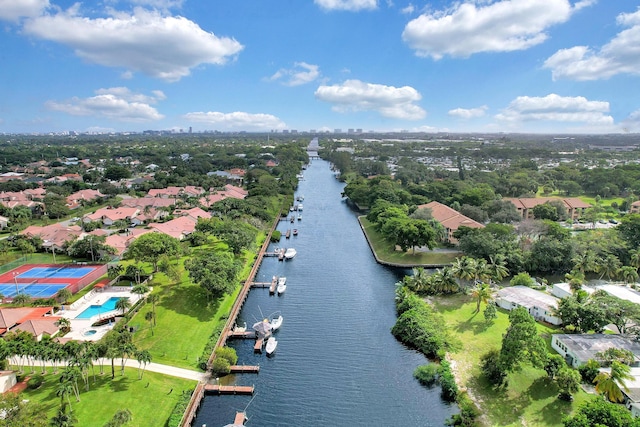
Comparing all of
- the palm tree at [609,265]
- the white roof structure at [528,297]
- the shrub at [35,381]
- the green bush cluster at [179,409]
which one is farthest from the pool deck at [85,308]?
the palm tree at [609,265]

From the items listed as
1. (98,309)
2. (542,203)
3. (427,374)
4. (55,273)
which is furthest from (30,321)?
(542,203)

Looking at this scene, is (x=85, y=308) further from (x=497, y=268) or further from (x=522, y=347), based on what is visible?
(x=497, y=268)

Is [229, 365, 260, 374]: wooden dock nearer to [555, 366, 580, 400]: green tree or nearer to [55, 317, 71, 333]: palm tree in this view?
[55, 317, 71, 333]: palm tree

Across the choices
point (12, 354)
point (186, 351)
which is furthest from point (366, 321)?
point (12, 354)

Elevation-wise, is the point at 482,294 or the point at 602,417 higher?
the point at 602,417

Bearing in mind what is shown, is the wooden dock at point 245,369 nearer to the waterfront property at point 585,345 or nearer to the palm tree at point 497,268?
the waterfront property at point 585,345

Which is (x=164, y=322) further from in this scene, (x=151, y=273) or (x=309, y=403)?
(x=309, y=403)
